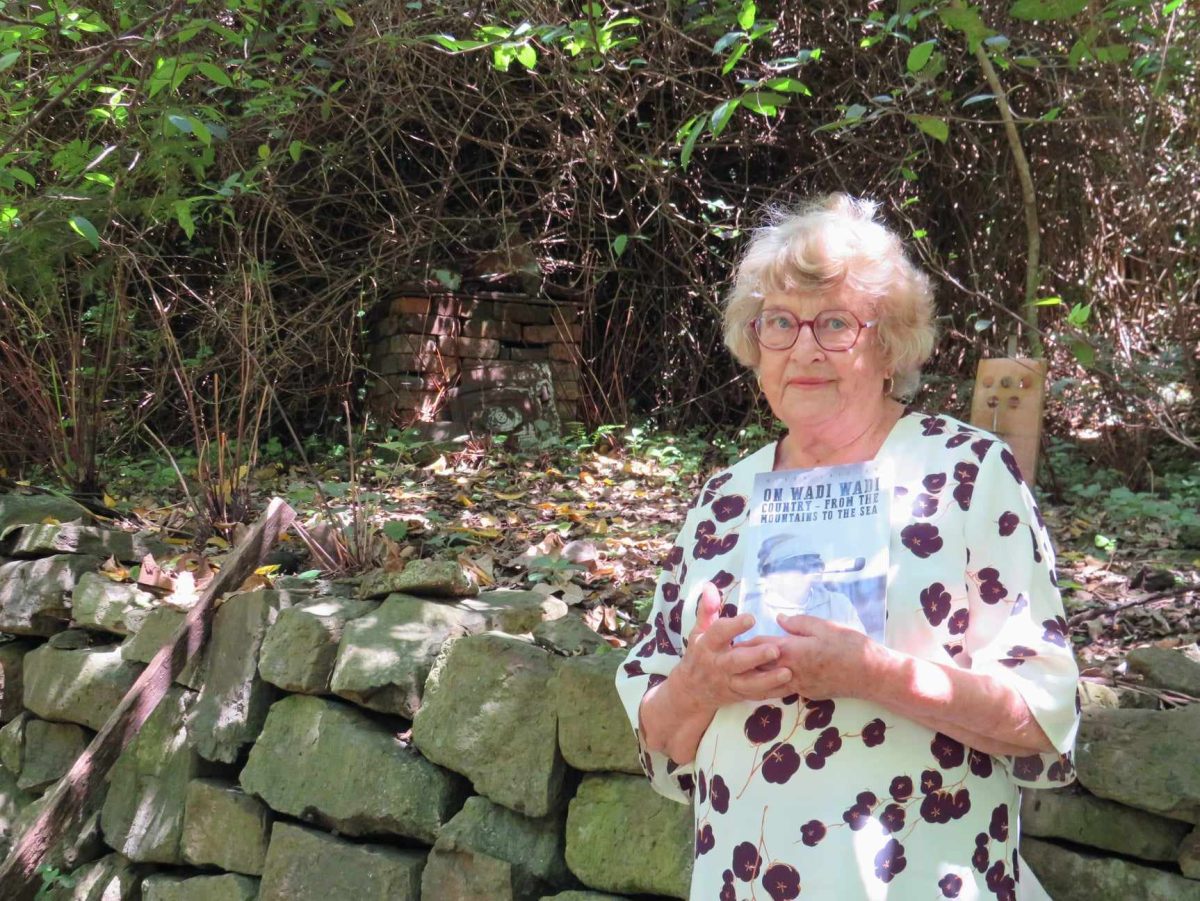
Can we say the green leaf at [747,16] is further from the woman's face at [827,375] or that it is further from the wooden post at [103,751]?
the wooden post at [103,751]

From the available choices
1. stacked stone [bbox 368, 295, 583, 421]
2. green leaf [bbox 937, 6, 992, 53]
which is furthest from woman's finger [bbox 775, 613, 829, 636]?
stacked stone [bbox 368, 295, 583, 421]

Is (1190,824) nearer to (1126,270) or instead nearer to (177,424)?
(1126,270)

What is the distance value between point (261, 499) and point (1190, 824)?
362 centimetres

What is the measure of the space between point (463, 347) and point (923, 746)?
4412 mm

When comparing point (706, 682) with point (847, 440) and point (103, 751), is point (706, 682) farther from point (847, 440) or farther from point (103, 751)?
point (103, 751)

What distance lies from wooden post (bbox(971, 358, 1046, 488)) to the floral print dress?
73cm

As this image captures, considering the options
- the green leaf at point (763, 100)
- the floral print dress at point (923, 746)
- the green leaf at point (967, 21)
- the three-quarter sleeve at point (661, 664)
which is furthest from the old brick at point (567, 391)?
the floral print dress at point (923, 746)

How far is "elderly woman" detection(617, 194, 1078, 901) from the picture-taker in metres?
1.40

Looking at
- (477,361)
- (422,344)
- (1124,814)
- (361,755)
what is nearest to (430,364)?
(422,344)

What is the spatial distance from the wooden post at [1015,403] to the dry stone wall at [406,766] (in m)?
0.47

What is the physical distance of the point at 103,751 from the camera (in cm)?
324

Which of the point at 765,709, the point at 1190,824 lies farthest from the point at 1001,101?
the point at 765,709

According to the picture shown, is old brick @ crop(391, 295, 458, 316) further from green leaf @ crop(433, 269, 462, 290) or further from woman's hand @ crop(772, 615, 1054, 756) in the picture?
woman's hand @ crop(772, 615, 1054, 756)

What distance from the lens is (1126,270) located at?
4797 mm
